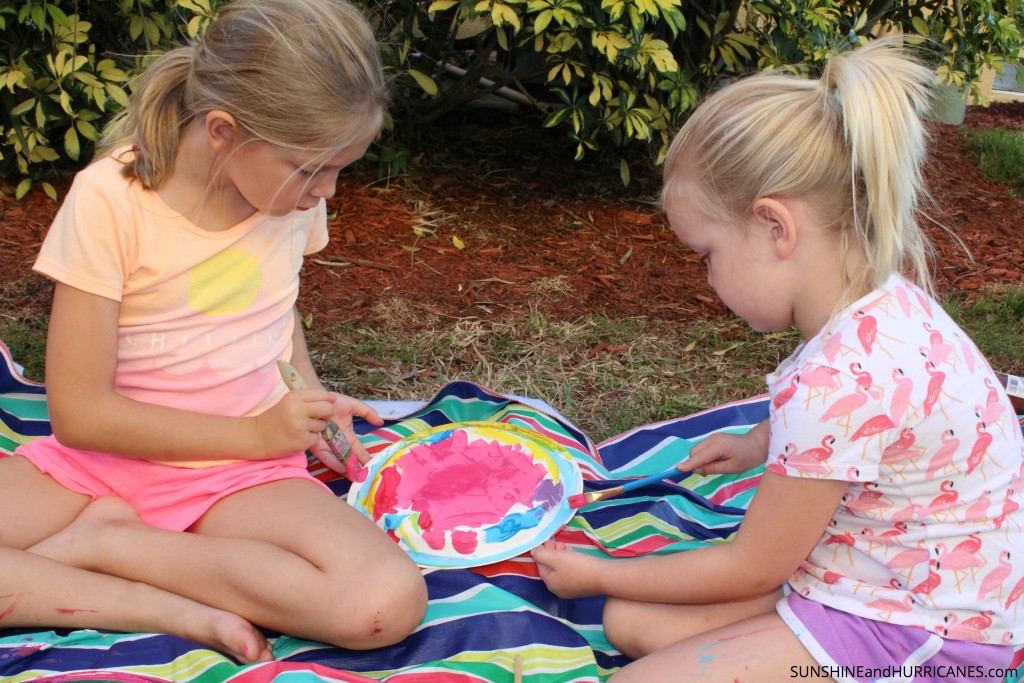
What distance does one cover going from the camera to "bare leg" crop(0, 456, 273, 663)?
1.63 m

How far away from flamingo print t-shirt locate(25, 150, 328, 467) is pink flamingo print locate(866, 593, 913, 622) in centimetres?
127

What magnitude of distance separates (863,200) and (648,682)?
83cm

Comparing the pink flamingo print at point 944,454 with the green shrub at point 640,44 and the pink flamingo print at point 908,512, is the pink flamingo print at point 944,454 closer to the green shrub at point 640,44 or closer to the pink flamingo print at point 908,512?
the pink flamingo print at point 908,512

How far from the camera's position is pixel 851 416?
1.38 meters

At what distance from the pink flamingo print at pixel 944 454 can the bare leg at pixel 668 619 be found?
37 cm

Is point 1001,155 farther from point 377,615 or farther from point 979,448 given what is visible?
point 377,615

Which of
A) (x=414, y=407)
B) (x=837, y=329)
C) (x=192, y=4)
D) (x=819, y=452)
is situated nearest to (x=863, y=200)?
(x=837, y=329)

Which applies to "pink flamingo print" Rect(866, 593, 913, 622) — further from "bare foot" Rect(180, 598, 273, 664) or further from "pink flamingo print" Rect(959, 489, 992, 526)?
"bare foot" Rect(180, 598, 273, 664)

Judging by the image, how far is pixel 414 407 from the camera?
8.38 ft

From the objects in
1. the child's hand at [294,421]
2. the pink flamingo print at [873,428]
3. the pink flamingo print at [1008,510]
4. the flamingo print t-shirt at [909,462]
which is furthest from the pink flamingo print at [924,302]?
the child's hand at [294,421]

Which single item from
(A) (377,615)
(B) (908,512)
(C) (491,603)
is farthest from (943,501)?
(A) (377,615)

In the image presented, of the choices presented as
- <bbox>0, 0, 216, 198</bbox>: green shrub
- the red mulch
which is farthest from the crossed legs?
<bbox>0, 0, 216, 198</bbox>: green shrub

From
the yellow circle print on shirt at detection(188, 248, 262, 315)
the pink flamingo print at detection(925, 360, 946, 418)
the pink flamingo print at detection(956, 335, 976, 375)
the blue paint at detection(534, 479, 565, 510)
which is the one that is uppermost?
the pink flamingo print at detection(956, 335, 976, 375)

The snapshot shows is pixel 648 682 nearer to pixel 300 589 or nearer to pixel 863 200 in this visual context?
pixel 300 589
